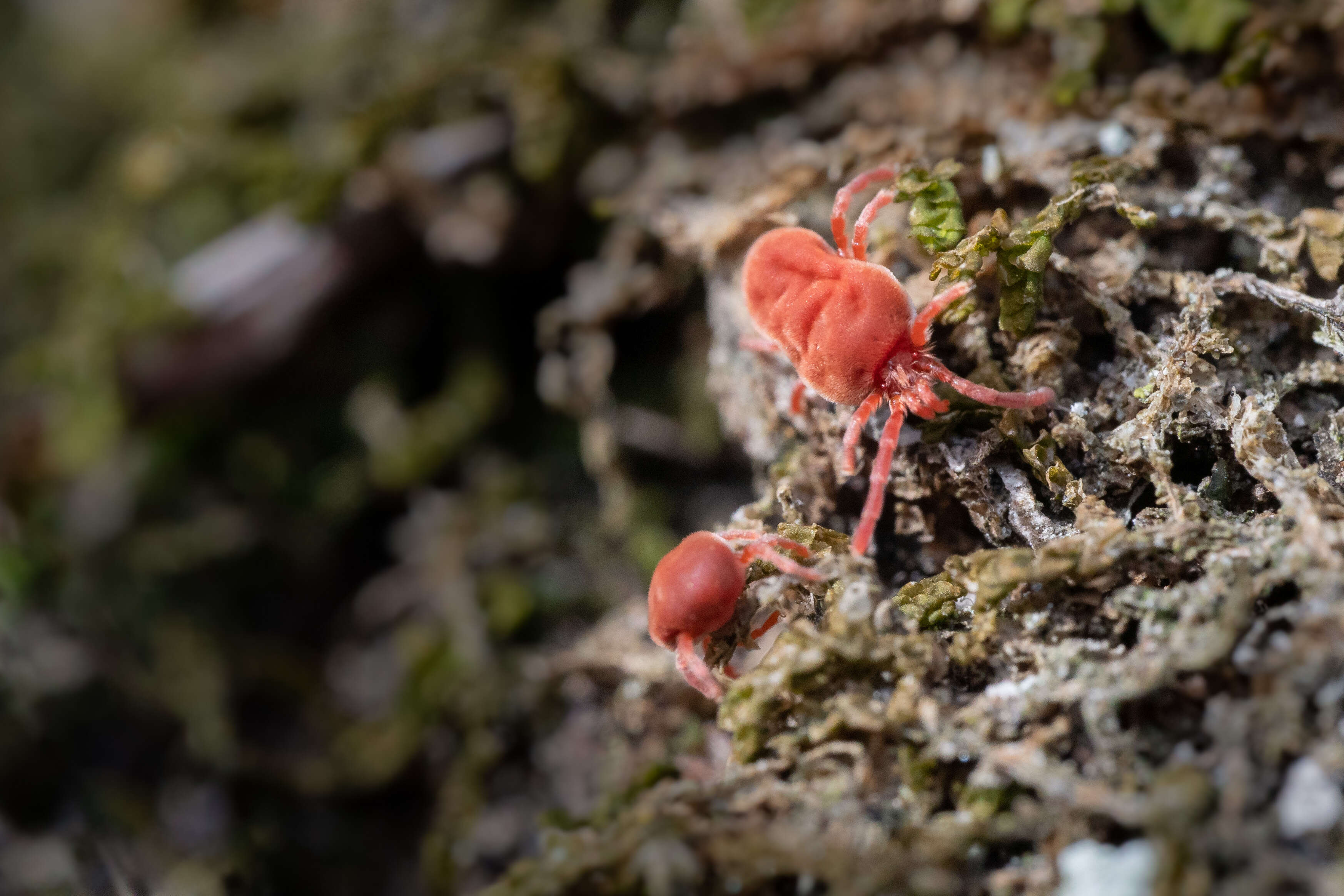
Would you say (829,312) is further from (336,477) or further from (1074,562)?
(336,477)

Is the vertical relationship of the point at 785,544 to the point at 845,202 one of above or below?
below

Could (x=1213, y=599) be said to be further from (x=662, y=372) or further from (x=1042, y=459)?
(x=662, y=372)

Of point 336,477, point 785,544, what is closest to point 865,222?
point 785,544

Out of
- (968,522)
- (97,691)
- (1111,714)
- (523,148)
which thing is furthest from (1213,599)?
(97,691)

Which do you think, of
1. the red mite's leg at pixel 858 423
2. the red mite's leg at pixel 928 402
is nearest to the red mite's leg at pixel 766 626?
the red mite's leg at pixel 858 423

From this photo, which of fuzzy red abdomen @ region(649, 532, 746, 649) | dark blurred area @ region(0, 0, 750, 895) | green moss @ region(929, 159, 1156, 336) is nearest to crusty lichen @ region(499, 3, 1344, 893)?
green moss @ region(929, 159, 1156, 336)
